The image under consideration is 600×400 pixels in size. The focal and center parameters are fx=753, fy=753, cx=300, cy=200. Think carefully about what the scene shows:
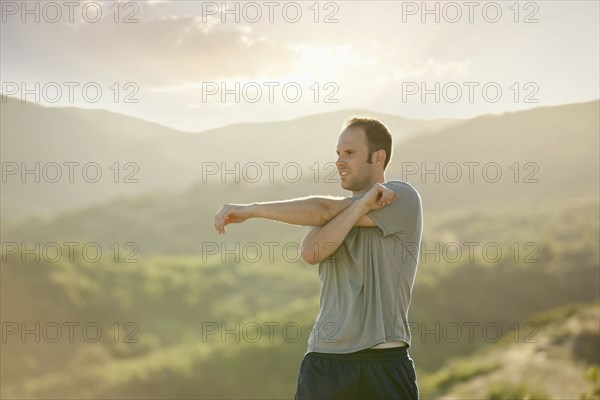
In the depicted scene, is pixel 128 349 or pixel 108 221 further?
pixel 108 221

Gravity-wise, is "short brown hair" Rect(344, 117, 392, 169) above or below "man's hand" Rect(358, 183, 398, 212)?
above

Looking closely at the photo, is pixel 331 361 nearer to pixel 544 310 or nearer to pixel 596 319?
pixel 596 319

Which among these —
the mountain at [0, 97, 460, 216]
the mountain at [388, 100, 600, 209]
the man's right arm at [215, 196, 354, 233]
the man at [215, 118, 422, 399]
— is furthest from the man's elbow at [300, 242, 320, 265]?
the mountain at [0, 97, 460, 216]

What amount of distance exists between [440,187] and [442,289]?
82.4 feet

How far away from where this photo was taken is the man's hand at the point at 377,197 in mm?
3779

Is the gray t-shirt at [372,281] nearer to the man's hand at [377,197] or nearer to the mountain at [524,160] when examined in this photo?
the man's hand at [377,197]

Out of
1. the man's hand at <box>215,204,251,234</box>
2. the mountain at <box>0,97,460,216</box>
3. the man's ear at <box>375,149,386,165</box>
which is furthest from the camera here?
the mountain at <box>0,97,460,216</box>

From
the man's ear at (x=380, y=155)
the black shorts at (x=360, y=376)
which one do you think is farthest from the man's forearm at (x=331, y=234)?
the black shorts at (x=360, y=376)

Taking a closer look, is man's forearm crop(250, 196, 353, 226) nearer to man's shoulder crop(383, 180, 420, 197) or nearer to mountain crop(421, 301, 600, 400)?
man's shoulder crop(383, 180, 420, 197)

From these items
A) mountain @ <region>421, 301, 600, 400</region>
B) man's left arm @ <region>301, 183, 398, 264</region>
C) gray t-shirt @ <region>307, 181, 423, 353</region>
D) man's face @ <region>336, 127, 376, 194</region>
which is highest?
man's face @ <region>336, 127, 376, 194</region>

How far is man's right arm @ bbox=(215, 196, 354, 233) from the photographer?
3.71 meters

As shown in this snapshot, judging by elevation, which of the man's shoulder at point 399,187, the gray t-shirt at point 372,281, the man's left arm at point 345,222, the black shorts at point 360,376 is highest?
the man's shoulder at point 399,187

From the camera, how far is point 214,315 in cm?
3719

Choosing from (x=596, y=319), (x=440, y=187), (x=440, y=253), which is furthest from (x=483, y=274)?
(x=440, y=187)
